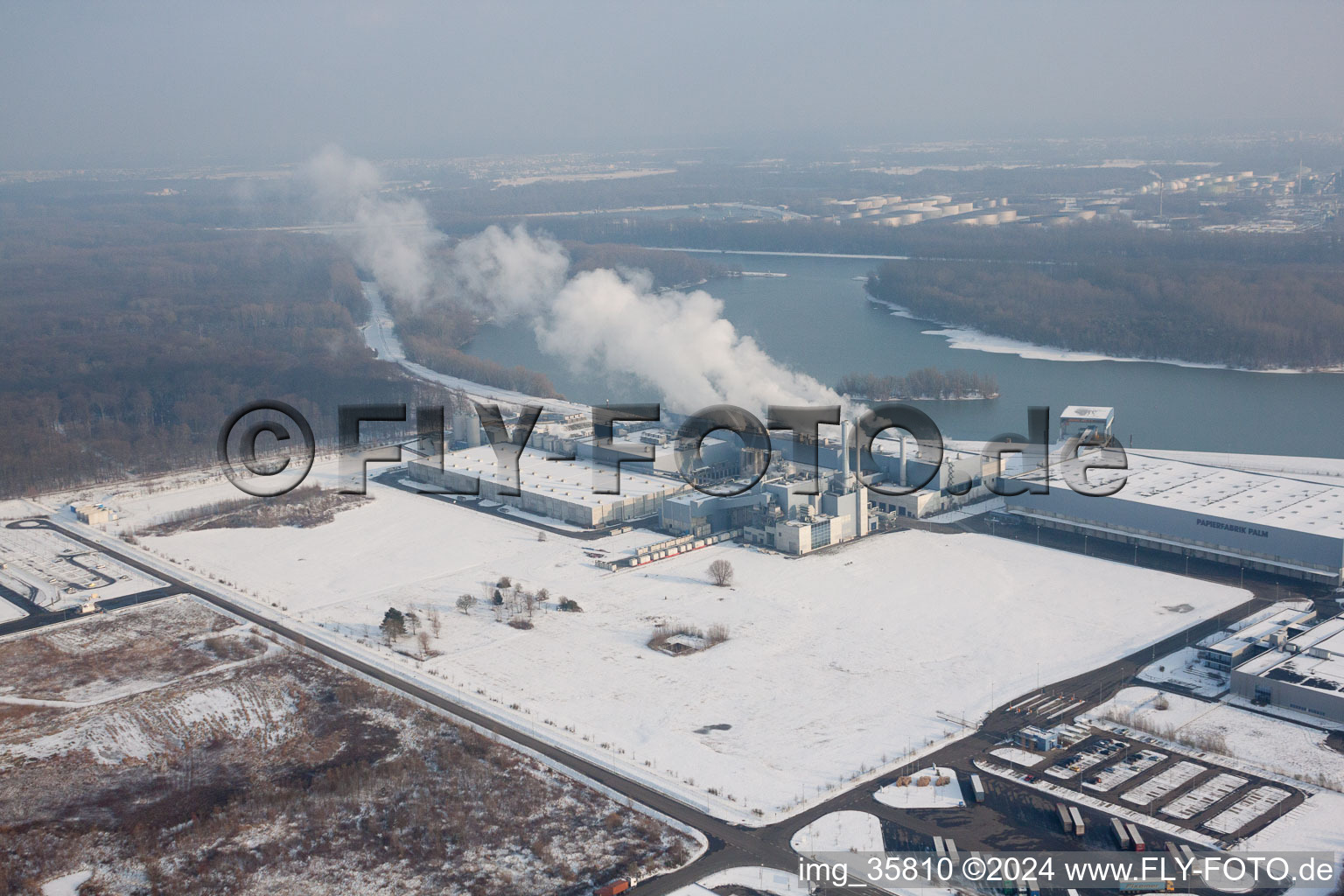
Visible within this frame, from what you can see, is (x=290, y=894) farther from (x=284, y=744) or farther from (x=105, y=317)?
(x=105, y=317)

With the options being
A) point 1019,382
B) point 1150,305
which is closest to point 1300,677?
point 1019,382

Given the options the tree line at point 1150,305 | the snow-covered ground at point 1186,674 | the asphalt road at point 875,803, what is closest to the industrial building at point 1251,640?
the snow-covered ground at point 1186,674

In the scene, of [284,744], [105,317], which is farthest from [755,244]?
[284,744]

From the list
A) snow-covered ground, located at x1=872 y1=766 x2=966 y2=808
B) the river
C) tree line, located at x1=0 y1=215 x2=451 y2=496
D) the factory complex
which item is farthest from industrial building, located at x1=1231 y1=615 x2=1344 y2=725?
tree line, located at x1=0 y1=215 x2=451 y2=496

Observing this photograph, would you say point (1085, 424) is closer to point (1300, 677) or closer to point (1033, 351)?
point (1300, 677)

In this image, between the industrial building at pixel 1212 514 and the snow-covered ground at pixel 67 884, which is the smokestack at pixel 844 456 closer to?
the industrial building at pixel 1212 514
